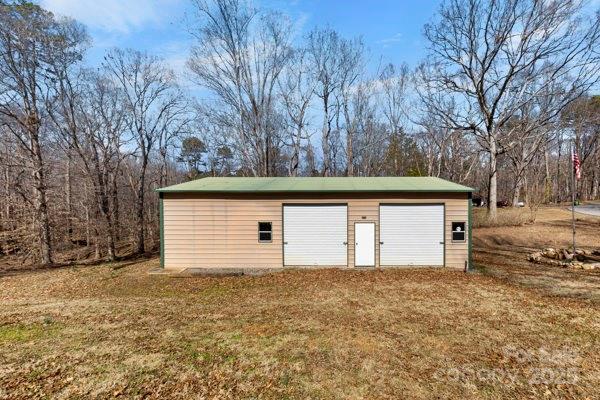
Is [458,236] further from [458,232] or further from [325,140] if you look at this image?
[325,140]

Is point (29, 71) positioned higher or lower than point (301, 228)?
higher

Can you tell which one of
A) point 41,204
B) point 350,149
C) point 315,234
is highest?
point 350,149

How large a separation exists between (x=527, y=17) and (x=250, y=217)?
19960 millimetres

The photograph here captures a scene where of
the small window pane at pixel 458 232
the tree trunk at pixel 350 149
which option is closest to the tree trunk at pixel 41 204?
the small window pane at pixel 458 232

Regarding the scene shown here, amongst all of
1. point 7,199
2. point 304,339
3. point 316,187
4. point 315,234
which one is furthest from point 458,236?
point 7,199

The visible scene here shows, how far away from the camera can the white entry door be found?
1098cm

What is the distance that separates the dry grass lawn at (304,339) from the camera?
4.09 meters

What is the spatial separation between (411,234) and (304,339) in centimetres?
692

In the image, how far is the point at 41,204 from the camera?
1309 centimetres

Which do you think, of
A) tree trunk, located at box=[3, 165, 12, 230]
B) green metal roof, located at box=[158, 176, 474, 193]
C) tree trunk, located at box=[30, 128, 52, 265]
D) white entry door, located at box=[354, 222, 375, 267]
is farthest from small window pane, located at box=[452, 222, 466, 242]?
tree trunk, located at box=[3, 165, 12, 230]

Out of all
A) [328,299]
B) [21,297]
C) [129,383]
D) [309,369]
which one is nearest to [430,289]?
[328,299]

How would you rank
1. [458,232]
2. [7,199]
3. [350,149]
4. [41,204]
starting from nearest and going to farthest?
[458,232]
[41,204]
[7,199]
[350,149]

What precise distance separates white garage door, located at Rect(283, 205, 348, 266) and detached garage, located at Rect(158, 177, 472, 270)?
0.04m

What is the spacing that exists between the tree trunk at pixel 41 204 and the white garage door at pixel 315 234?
10.8m
